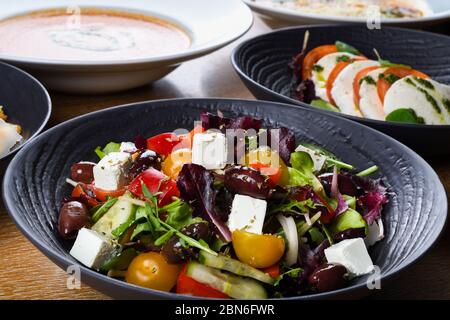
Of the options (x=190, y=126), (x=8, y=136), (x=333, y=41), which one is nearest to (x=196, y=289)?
(x=190, y=126)

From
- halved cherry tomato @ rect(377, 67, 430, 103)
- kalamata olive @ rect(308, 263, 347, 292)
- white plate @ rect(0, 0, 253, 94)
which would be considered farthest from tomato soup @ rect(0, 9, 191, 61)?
kalamata olive @ rect(308, 263, 347, 292)

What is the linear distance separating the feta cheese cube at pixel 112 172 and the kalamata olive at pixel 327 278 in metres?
0.40

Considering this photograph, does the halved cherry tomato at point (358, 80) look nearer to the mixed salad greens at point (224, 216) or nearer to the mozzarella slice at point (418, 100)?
the mozzarella slice at point (418, 100)

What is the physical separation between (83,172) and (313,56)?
1047mm

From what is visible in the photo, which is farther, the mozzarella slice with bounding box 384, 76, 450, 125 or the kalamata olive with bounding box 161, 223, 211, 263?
the mozzarella slice with bounding box 384, 76, 450, 125

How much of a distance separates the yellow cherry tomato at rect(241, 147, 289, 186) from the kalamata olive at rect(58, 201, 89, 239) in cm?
30

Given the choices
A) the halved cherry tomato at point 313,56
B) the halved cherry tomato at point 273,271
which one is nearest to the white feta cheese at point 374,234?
the halved cherry tomato at point 273,271

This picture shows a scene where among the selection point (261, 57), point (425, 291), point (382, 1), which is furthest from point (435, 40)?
point (425, 291)

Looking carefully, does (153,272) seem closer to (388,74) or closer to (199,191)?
(199,191)

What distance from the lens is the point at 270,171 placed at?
1.20 meters

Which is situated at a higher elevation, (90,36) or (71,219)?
(71,219)

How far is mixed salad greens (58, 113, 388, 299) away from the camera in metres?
1.05

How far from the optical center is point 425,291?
1.22 m

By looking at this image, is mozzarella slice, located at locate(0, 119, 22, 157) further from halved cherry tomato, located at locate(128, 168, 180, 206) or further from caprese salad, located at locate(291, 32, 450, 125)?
caprese salad, located at locate(291, 32, 450, 125)
